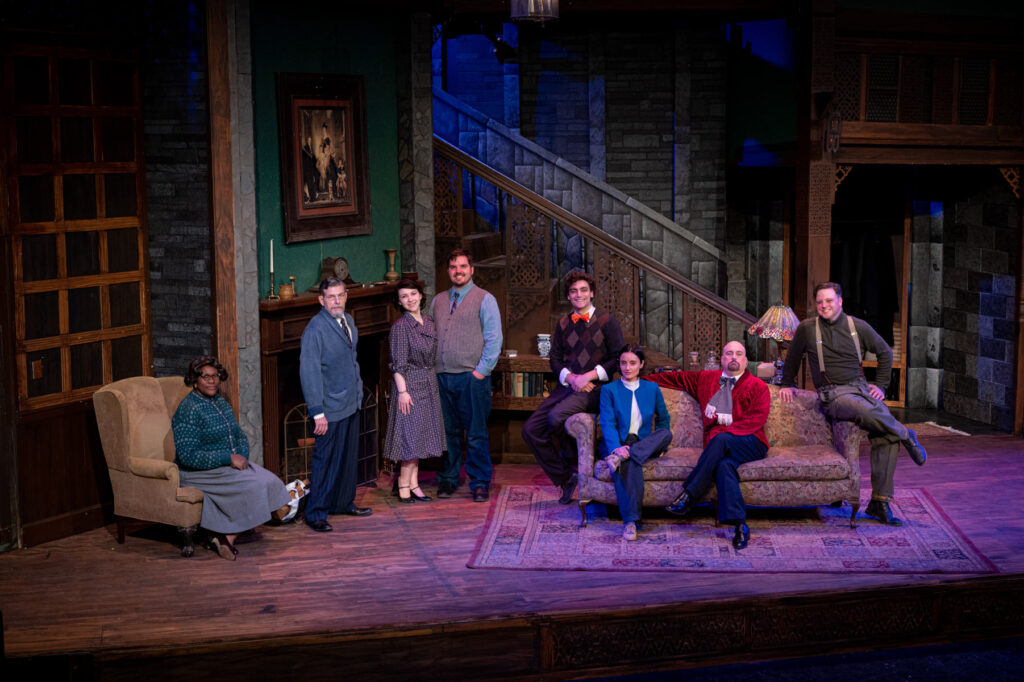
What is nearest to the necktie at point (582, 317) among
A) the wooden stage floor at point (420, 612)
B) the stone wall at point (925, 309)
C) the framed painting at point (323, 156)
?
the wooden stage floor at point (420, 612)

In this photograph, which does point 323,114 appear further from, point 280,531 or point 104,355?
point 280,531

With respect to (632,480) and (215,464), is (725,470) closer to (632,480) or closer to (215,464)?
(632,480)

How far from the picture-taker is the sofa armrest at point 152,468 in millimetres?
6812

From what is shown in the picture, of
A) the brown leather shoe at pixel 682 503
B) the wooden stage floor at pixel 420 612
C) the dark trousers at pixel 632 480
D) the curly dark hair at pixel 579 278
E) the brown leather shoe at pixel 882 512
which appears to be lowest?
the wooden stage floor at pixel 420 612

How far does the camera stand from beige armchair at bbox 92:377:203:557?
6.84 m

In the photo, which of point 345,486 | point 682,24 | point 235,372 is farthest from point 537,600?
point 682,24

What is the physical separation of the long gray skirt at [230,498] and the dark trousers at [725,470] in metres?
2.51

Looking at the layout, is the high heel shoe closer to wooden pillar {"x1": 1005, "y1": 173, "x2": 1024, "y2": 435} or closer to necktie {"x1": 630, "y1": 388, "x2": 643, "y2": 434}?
necktie {"x1": 630, "y1": 388, "x2": 643, "y2": 434}

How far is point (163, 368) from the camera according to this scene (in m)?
7.61

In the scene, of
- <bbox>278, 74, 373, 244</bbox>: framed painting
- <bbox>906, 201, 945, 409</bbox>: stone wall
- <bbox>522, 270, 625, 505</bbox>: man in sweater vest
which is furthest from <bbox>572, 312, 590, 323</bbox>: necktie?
<bbox>906, 201, 945, 409</bbox>: stone wall

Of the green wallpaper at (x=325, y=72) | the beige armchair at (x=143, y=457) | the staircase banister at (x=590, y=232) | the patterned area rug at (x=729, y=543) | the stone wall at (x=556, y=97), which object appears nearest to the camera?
the patterned area rug at (x=729, y=543)

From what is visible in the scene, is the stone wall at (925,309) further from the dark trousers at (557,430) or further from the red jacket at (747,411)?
the dark trousers at (557,430)

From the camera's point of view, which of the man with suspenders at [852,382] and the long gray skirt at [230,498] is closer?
the long gray skirt at [230,498]

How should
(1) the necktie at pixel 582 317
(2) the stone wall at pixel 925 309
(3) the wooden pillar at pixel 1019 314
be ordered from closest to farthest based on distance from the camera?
(1) the necktie at pixel 582 317 < (3) the wooden pillar at pixel 1019 314 < (2) the stone wall at pixel 925 309
